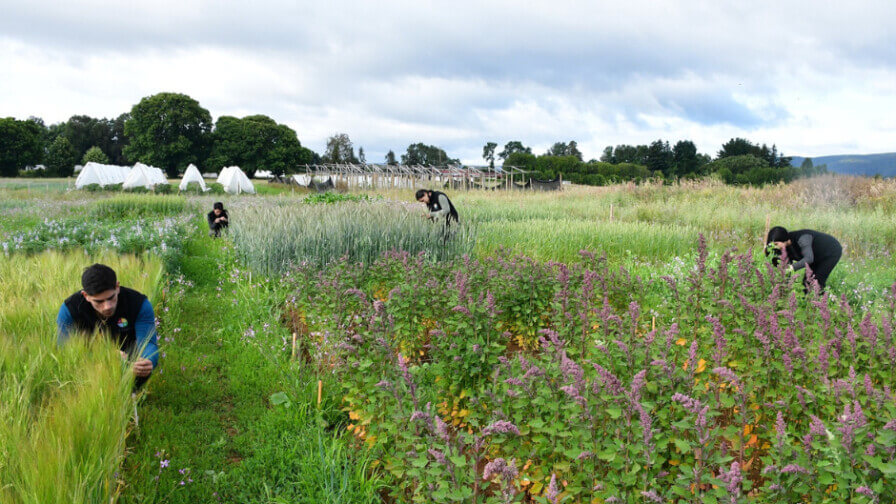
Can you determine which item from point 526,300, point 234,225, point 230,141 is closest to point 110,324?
point 526,300

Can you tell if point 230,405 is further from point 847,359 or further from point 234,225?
point 234,225

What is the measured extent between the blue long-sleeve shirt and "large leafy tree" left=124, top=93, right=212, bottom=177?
4956cm

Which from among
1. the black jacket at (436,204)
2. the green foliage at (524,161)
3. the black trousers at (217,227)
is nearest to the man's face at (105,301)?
the black jacket at (436,204)

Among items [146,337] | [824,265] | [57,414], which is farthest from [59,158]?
[824,265]

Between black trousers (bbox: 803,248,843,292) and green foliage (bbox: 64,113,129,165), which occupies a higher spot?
green foliage (bbox: 64,113,129,165)

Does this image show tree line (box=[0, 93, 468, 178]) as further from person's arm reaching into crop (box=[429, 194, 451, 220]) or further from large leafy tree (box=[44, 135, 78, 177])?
person's arm reaching into crop (box=[429, 194, 451, 220])

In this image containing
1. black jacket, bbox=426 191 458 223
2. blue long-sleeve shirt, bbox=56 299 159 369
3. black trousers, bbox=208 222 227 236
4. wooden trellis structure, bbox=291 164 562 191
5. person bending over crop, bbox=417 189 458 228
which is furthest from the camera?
wooden trellis structure, bbox=291 164 562 191

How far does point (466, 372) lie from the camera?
11.9ft

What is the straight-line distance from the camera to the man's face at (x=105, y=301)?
3.61 meters

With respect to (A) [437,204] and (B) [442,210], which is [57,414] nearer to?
(B) [442,210]

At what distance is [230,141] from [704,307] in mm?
53296

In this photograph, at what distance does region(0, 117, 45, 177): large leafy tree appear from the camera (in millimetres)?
49500

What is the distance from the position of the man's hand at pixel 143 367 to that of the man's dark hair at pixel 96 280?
52cm

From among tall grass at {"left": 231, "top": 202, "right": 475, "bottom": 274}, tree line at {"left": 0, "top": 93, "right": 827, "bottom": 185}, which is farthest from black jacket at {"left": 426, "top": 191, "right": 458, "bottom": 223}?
tree line at {"left": 0, "top": 93, "right": 827, "bottom": 185}
